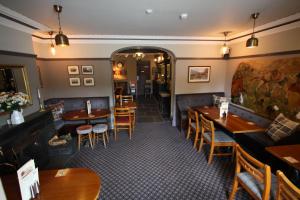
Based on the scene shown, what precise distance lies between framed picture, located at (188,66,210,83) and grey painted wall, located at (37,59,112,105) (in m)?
2.41

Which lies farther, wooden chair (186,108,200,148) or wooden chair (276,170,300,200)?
wooden chair (186,108,200,148)

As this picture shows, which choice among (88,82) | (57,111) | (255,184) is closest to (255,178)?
(255,184)

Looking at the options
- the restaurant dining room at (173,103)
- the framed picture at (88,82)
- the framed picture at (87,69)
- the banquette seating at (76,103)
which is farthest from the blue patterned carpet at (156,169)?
the framed picture at (87,69)

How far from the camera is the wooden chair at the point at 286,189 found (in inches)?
51.9

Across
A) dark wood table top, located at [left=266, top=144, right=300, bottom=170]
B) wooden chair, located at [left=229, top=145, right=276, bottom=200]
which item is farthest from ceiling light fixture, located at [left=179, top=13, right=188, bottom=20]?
dark wood table top, located at [left=266, top=144, right=300, bottom=170]

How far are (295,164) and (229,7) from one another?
228 centimetres

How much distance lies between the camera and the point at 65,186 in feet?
5.01

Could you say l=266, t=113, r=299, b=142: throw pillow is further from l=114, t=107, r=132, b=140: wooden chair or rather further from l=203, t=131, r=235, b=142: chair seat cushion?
l=114, t=107, r=132, b=140: wooden chair

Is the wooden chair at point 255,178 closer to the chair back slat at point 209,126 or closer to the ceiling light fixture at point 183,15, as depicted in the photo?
the chair back slat at point 209,126

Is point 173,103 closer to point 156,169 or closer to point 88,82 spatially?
point 156,169

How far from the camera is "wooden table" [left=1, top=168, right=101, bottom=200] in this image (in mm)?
1408

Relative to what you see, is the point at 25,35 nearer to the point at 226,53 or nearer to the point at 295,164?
the point at 295,164

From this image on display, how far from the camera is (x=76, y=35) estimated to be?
162 inches

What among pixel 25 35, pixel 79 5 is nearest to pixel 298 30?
pixel 79 5
